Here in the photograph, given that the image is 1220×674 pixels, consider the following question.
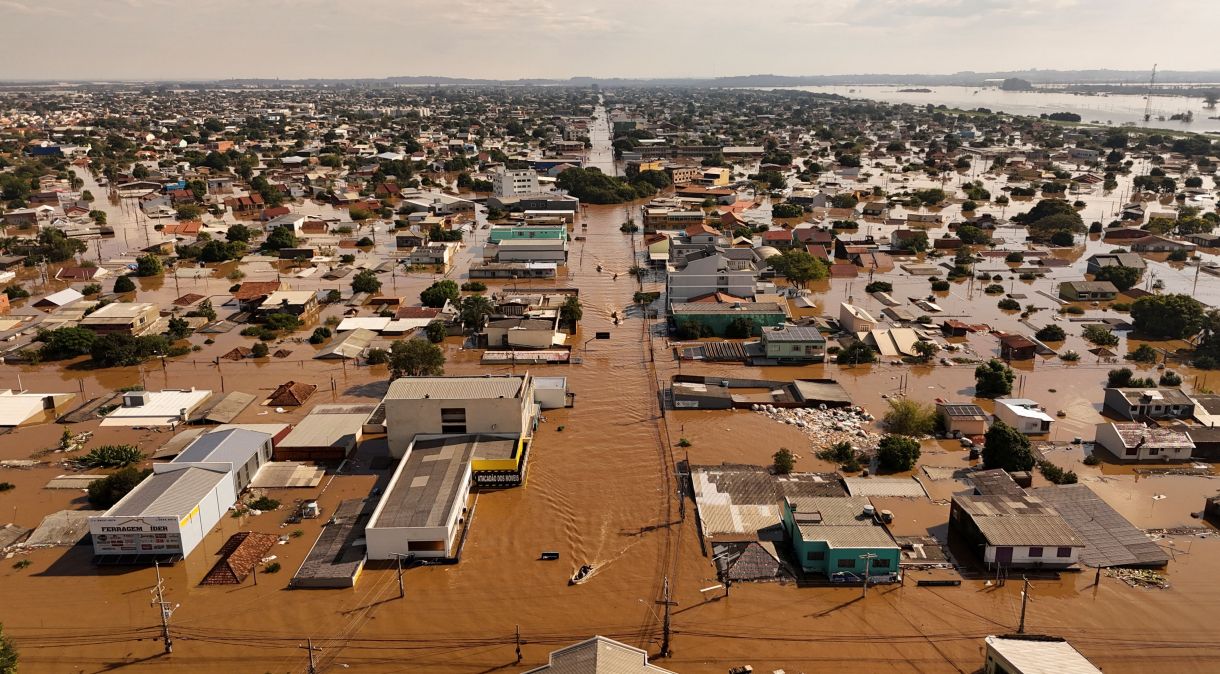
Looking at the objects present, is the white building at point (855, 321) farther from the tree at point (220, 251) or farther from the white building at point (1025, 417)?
the tree at point (220, 251)

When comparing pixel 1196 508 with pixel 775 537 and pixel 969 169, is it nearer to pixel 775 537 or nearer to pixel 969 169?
pixel 775 537

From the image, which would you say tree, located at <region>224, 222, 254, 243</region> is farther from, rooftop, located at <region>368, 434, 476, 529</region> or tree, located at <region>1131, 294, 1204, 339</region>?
tree, located at <region>1131, 294, 1204, 339</region>

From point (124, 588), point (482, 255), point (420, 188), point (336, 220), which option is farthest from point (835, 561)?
point (420, 188)

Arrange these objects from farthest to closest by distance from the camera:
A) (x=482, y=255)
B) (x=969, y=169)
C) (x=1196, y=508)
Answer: (x=969, y=169)
(x=482, y=255)
(x=1196, y=508)

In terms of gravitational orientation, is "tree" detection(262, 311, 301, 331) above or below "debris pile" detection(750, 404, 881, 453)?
above

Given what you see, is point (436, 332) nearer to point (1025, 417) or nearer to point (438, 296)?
point (438, 296)

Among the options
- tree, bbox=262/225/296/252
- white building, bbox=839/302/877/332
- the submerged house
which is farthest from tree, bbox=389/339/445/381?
tree, bbox=262/225/296/252
